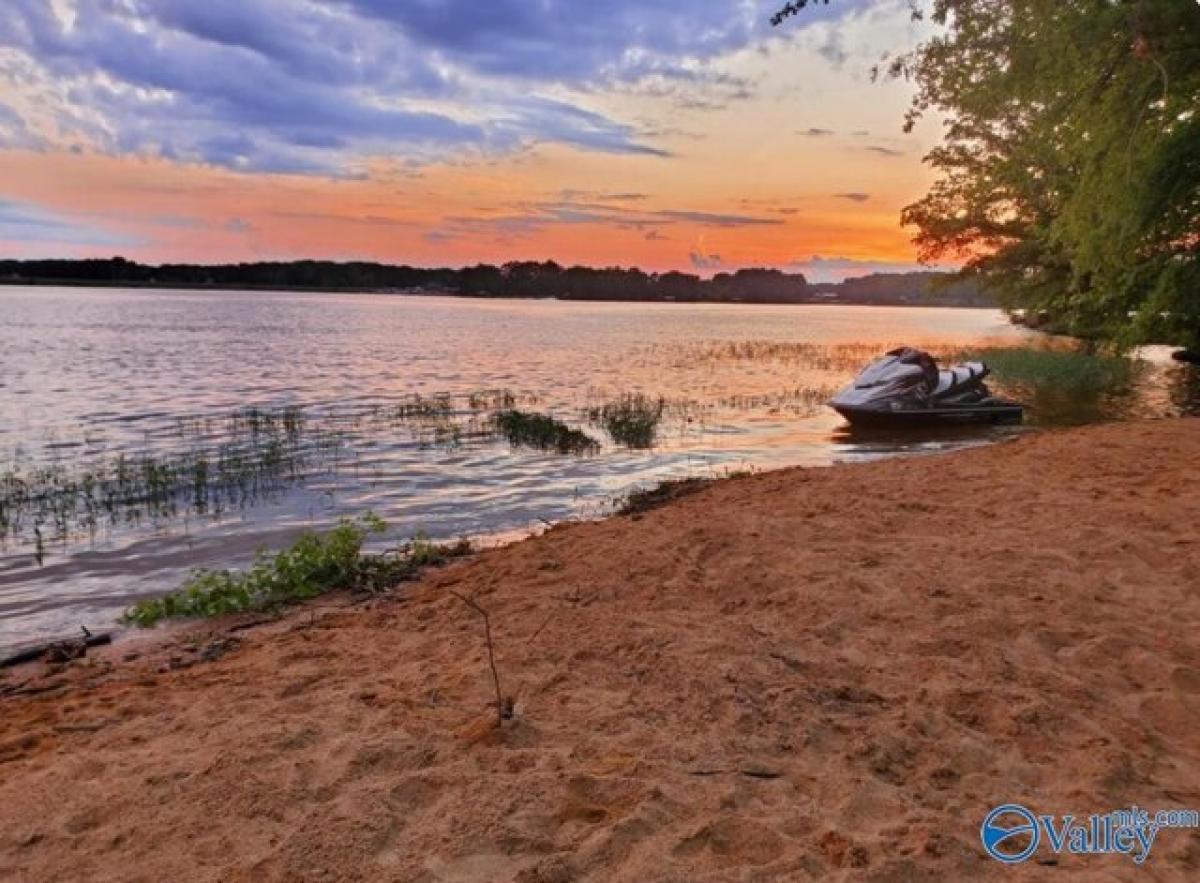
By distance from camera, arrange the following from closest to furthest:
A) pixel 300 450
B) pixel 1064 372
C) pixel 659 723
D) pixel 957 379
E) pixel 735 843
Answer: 1. pixel 735 843
2. pixel 659 723
3. pixel 300 450
4. pixel 957 379
5. pixel 1064 372

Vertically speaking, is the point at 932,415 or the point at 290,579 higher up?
the point at 932,415

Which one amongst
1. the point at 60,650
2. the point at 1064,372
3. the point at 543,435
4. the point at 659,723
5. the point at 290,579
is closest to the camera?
the point at 659,723

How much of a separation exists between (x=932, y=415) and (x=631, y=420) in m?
8.48

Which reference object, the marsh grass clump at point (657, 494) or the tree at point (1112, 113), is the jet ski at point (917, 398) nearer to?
the tree at point (1112, 113)

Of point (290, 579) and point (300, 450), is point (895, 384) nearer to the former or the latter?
point (300, 450)

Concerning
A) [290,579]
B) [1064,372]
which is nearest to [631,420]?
[290,579]

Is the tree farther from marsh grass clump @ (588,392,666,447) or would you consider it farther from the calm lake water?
marsh grass clump @ (588,392,666,447)

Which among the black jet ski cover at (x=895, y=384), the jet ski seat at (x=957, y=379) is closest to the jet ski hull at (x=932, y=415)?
the black jet ski cover at (x=895, y=384)

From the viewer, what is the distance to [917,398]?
2172cm

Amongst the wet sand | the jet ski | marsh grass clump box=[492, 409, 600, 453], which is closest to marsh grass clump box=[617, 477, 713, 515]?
the wet sand

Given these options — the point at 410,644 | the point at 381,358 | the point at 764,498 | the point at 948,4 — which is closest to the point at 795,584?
the point at 410,644

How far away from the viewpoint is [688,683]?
510 centimetres

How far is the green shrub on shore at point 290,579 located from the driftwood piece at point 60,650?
1.44ft

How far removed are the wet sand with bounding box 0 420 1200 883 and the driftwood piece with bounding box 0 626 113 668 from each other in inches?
12.8
